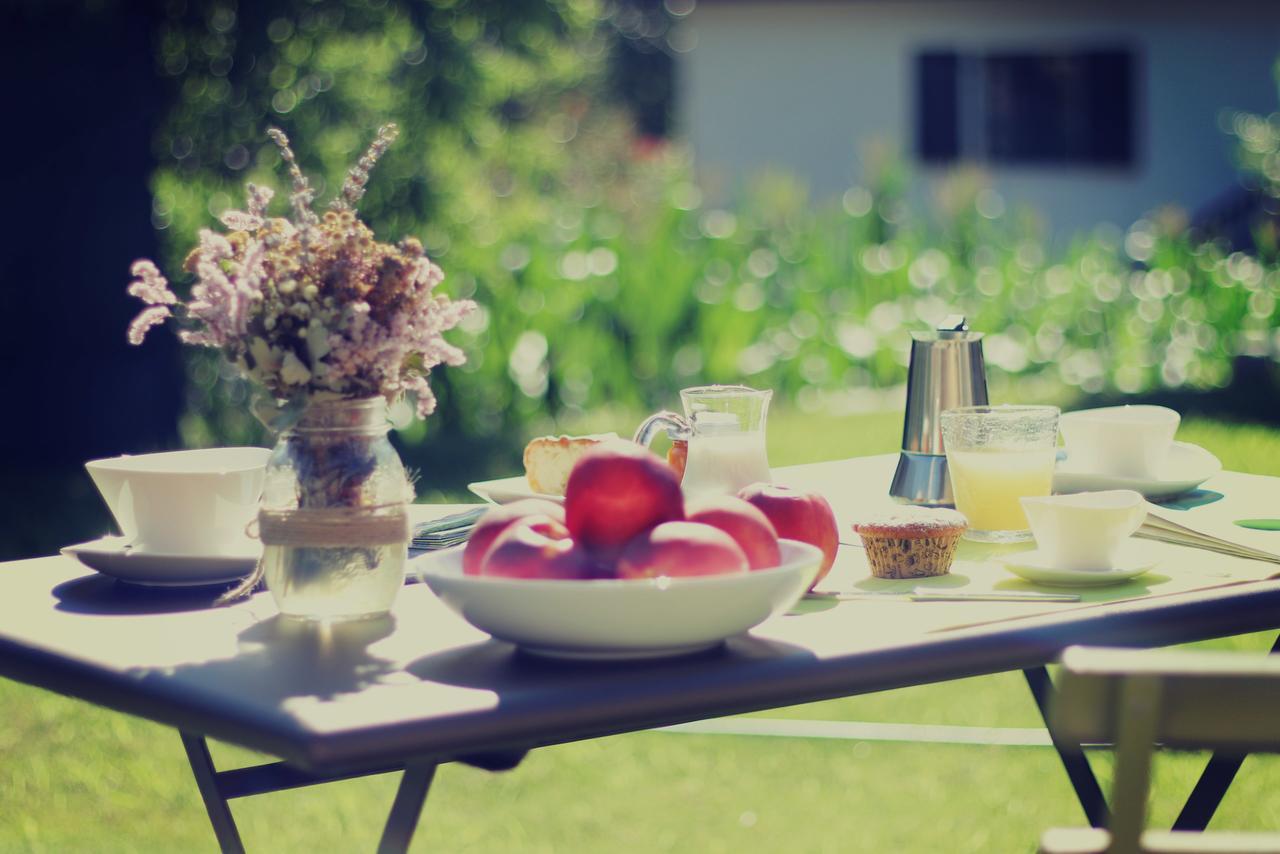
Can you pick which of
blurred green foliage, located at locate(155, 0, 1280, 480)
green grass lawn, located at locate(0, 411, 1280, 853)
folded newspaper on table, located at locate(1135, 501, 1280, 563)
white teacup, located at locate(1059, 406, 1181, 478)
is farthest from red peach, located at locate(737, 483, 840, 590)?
blurred green foliage, located at locate(155, 0, 1280, 480)

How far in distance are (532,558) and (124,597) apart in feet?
1.96


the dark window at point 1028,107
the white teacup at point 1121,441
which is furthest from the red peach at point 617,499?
the dark window at point 1028,107

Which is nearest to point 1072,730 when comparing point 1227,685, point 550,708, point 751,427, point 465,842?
point 1227,685

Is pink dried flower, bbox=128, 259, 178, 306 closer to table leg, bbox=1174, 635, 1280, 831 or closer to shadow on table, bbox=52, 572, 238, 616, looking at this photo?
shadow on table, bbox=52, 572, 238, 616

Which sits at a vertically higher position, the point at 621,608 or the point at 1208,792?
the point at 621,608

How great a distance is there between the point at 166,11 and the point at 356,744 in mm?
6807

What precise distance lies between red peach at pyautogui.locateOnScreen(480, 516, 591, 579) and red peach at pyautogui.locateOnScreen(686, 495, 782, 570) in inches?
5.5

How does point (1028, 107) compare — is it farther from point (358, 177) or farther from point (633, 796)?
point (358, 177)

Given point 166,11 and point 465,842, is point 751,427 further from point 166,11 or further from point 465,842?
point 166,11

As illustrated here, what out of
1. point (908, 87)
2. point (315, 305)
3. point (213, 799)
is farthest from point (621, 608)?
point (908, 87)

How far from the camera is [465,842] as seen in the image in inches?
133

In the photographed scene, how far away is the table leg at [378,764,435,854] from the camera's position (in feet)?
5.11

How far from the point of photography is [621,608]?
4.76ft

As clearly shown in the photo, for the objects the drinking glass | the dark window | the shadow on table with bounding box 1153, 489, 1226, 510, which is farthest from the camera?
the dark window
